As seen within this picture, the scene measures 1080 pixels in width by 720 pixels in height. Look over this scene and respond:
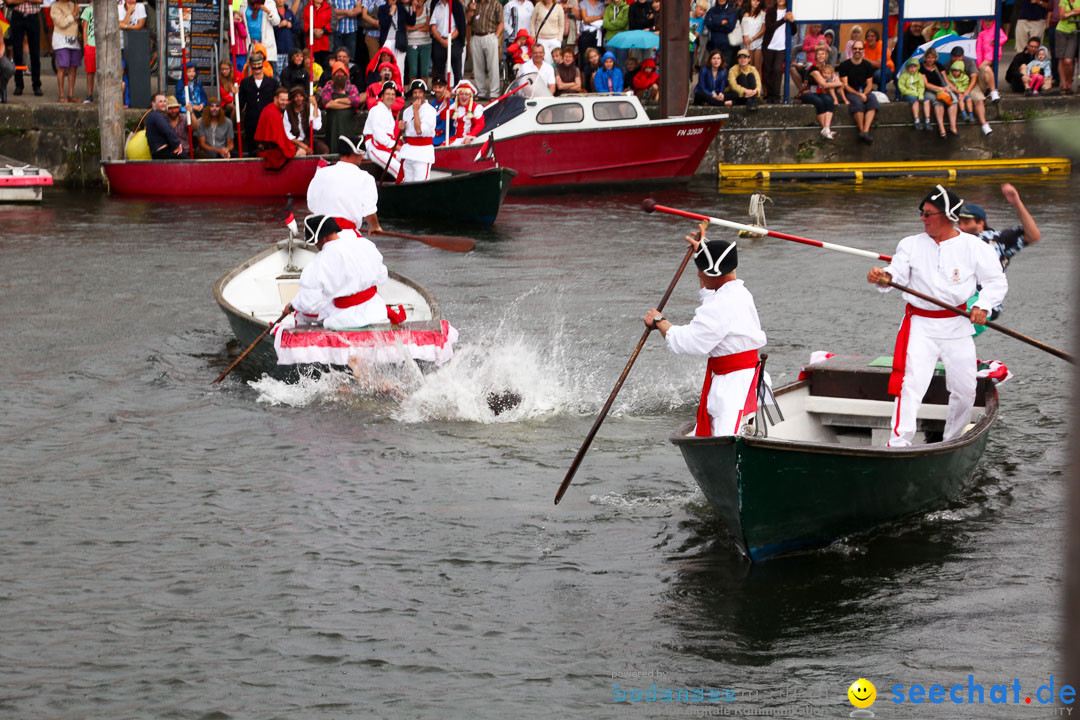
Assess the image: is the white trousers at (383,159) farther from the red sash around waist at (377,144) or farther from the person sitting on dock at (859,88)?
the person sitting on dock at (859,88)

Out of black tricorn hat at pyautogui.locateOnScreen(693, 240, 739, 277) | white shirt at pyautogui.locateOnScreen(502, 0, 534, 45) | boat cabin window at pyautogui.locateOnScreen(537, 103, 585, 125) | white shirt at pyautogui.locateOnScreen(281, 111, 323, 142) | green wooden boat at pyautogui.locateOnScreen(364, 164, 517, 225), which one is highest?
white shirt at pyautogui.locateOnScreen(502, 0, 534, 45)

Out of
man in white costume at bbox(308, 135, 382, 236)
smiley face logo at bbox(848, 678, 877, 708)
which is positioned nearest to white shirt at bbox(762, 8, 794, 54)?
man in white costume at bbox(308, 135, 382, 236)

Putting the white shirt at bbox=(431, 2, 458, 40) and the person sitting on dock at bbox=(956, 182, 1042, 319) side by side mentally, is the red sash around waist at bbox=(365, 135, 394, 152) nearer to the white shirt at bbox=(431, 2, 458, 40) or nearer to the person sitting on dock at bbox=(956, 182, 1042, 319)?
the white shirt at bbox=(431, 2, 458, 40)

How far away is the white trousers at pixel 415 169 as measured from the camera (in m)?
20.9

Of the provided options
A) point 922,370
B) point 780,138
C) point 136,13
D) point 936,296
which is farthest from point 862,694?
point 136,13

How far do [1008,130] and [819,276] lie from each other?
10352mm

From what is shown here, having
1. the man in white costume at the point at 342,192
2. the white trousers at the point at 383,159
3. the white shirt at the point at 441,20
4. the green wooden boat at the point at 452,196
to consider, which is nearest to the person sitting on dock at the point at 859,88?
the white shirt at the point at 441,20

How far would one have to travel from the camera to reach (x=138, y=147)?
22.9 metres

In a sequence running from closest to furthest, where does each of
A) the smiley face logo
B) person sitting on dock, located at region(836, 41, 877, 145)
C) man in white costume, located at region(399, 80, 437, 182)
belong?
the smiley face logo → man in white costume, located at region(399, 80, 437, 182) → person sitting on dock, located at region(836, 41, 877, 145)

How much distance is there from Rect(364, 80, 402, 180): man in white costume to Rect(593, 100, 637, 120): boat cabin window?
377cm

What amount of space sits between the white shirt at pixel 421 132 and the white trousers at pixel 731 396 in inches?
515

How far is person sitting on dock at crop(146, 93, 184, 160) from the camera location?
22.1 metres

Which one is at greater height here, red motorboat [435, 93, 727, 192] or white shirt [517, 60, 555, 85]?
white shirt [517, 60, 555, 85]

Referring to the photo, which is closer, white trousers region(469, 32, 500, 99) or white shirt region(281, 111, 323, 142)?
white shirt region(281, 111, 323, 142)
